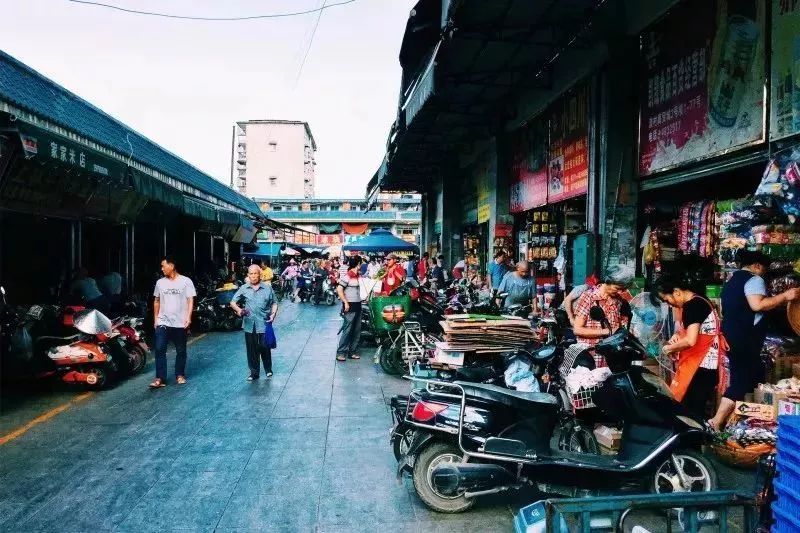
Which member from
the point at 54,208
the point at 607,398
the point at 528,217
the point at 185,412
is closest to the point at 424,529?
the point at 607,398

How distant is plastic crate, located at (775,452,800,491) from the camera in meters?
2.32

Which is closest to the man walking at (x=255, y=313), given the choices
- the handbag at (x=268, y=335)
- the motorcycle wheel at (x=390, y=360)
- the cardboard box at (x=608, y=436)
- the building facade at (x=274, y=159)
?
the handbag at (x=268, y=335)

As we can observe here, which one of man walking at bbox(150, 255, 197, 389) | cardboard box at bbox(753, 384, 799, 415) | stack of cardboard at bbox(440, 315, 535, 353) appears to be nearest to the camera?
cardboard box at bbox(753, 384, 799, 415)

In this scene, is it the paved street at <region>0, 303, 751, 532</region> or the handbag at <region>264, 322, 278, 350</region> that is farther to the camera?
the handbag at <region>264, 322, 278, 350</region>

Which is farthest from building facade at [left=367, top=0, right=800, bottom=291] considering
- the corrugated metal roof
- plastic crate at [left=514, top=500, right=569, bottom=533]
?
the corrugated metal roof

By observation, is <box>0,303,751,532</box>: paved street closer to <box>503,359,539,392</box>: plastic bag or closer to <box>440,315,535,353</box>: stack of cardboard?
<box>503,359,539,392</box>: plastic bag

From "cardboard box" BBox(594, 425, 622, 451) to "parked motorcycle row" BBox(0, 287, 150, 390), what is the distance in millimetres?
6304

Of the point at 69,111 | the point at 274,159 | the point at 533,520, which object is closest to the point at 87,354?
the point at 69,111

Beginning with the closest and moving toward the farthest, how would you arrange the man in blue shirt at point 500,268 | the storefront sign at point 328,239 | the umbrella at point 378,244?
the man in blue shirt at point 500,268
the umbrella at point 378,244
the storefront sign at point 328,239

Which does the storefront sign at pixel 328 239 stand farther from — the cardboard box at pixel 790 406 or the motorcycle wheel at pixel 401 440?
the cardboard box at pixel 790 406

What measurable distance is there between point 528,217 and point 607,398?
9248mm

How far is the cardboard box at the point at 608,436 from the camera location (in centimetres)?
474

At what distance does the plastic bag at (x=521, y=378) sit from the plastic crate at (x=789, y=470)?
2.37 metres

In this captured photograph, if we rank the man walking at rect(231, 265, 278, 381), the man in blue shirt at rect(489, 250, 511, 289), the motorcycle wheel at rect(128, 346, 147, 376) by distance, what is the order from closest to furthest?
the man walking at rect(231, 265, 278, 381)
the motorcycle wheel at rect(128, 346, 147, 376)
the man in blue shirt at rect(489, 250, 511, 289)
